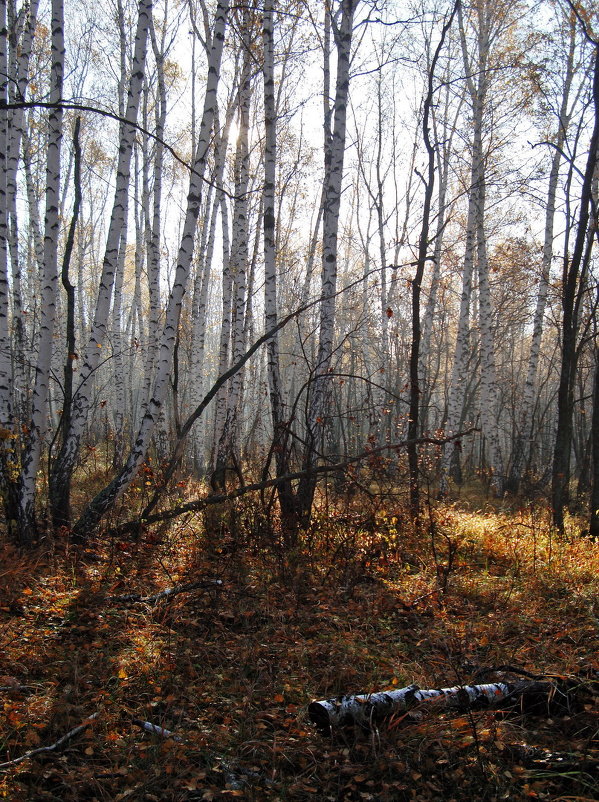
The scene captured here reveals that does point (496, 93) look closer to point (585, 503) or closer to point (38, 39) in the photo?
point (585, 503)

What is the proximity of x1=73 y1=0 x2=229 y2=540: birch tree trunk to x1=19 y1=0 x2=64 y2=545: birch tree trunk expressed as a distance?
589mm

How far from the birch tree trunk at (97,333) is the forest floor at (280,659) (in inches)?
29.5

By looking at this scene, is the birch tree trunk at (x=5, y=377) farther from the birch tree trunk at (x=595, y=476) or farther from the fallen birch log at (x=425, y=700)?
the birch tree trunk at (x=595, y=476)

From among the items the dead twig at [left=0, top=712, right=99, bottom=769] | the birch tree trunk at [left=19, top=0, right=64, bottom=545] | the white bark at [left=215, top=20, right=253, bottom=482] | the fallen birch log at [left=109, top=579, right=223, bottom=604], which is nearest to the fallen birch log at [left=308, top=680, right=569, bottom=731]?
the dead twig at [left=0, top=712, right=99, bottom=769]

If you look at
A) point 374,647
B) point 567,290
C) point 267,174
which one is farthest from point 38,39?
point 374,647

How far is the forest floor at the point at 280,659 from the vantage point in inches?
103

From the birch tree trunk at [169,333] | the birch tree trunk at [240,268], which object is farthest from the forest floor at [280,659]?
the birch tree trunk at [240,268]

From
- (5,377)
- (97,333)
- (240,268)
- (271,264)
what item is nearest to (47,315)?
(97,333)

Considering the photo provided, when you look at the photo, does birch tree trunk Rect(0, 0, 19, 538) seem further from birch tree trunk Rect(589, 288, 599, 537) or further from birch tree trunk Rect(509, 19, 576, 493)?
birch tree trunk Rect(509, 19, 576, 493)

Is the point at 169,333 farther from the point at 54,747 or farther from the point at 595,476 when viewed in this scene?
the point at 595,476

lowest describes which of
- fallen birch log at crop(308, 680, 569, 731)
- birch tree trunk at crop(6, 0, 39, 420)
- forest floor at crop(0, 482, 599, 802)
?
forest floor at crop(0, 482, 599, 802)

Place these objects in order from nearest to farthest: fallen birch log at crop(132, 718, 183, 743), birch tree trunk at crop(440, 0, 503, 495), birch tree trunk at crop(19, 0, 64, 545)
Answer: fallen birch log at crop(132, 718, 183, 743) → birch tree trunk at crop(19, 0, 64, 545) → birch tree trunk at crop(440, 0, 503, 495)

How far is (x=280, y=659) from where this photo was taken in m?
3.82

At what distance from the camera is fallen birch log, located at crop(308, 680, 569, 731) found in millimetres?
2945
